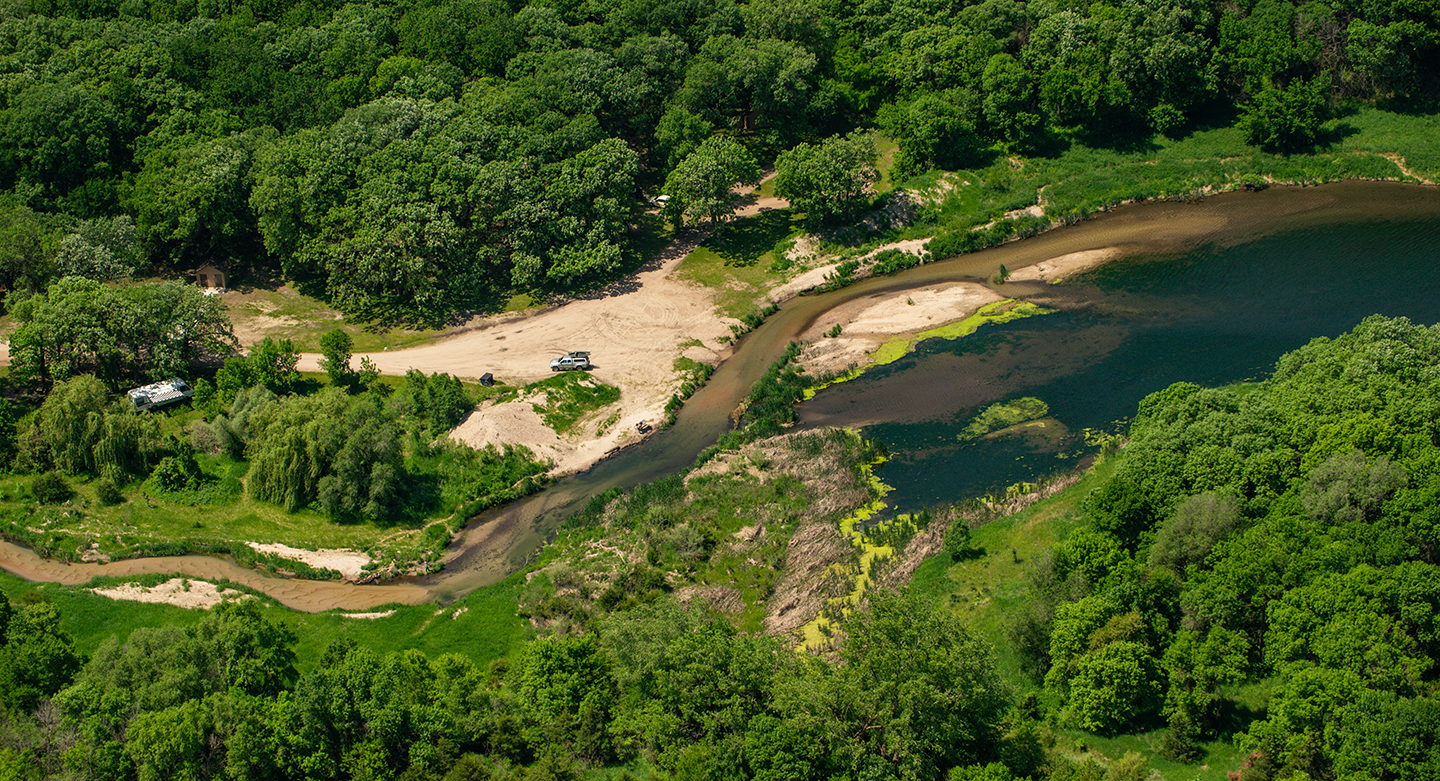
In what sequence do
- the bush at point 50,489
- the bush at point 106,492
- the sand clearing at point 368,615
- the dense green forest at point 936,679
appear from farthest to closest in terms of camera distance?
the bush at point 106,492, the bush at point 50,489, the sand clearing at point 368,615, the dense green forest at point 936,679

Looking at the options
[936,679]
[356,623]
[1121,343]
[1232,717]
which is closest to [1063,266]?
[1121,343]

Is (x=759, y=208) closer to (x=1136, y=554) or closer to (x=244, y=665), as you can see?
(x=1136, y=554)

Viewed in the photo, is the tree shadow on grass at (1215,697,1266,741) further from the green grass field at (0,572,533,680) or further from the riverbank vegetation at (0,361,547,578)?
the riverbank vegetation at (0,361,547,578)

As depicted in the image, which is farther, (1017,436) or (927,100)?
(927,100)

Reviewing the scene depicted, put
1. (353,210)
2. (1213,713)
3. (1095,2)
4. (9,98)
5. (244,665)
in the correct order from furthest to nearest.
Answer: (1095,2)
(9,98)
(353,210)
(244,665)
(1213,713)

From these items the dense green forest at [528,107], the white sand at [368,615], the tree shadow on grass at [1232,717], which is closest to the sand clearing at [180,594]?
the white sand at [368,615]

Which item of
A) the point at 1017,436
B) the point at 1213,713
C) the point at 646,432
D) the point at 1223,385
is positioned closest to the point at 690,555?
the point at 646,432

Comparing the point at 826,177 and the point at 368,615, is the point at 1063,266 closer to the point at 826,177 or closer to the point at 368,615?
the point at 826,177

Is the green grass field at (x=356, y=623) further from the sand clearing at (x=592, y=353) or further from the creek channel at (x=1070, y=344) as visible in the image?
the sand clearing at (x=592, y=353)
